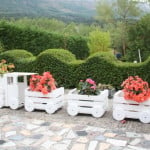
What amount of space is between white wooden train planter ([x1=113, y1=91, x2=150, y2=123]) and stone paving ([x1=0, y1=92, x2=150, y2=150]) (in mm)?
117

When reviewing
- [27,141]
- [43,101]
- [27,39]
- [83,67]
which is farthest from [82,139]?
[27,39]

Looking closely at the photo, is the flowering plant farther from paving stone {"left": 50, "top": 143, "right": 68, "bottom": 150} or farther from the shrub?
the shrub

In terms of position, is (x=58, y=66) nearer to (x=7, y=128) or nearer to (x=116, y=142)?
(x=7, y=128)

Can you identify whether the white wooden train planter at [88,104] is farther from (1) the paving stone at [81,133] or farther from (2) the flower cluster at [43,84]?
Result: (1) the paving stone at [81,133]

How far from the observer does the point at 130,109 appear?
5.05 meters

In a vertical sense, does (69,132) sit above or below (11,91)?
below

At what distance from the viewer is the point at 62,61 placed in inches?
334

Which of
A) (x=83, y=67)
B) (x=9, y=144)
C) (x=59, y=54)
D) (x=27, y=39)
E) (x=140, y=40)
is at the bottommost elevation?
(x=9, y=144)

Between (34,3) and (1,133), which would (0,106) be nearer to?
(1,133)

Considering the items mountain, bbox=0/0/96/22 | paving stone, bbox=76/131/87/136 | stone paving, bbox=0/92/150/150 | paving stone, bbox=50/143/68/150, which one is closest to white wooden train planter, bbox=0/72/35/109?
stone paving, bbox=0/92/150/150

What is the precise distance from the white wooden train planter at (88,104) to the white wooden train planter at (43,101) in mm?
392

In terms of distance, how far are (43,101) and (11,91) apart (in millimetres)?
815

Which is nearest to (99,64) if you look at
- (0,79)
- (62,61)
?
(62,61)

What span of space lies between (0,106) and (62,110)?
140cm
